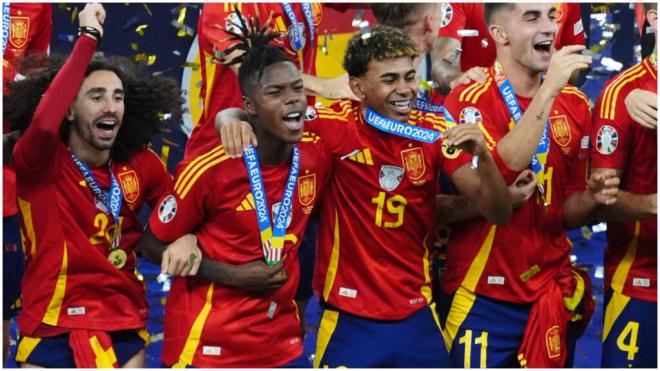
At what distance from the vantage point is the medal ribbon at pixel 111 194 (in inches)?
222

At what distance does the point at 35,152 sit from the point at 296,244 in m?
1.13

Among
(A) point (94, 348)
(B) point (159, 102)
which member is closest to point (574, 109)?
(B) point (159, 102)

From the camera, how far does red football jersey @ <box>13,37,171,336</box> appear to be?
550 centimetres

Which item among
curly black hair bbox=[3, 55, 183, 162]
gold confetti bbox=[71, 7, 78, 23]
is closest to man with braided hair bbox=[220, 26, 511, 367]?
curly black hair bbox=[3, 55, 183, 162]

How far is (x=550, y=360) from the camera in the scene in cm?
591

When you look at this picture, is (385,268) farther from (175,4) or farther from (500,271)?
(175,4)

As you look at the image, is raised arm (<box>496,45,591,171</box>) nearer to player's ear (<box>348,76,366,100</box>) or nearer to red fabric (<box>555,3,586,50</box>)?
player's ear (<box>348,76,366,100</box>)

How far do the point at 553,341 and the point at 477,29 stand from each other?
6.70ft

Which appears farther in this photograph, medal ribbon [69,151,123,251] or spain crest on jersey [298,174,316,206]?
medal ribbon [69,151,123,251]

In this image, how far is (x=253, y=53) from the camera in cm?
559

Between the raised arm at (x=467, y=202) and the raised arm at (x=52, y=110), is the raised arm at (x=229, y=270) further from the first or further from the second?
the raised arm at (x=467, y=202)

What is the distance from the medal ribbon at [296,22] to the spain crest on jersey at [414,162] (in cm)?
105

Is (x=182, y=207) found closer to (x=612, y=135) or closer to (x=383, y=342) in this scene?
(x=383, y=342)

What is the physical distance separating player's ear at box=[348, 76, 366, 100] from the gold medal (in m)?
1.22
